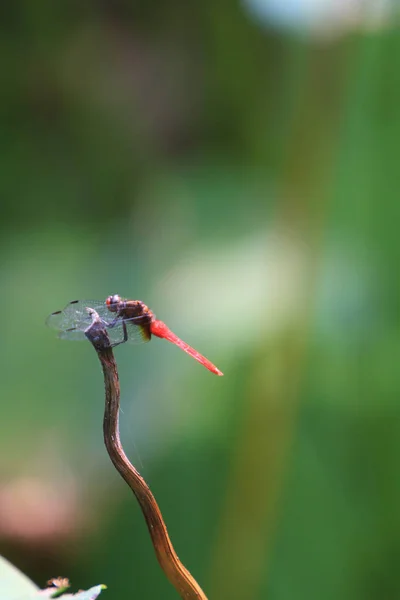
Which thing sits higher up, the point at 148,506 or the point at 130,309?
the point at 130,309

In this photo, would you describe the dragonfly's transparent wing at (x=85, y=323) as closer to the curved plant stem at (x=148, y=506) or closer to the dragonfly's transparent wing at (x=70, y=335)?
the dragonfly's transparent wing at (x=70, y=335)

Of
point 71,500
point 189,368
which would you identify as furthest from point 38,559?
point 189,368

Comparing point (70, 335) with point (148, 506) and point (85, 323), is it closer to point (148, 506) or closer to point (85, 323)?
point (85, 323)

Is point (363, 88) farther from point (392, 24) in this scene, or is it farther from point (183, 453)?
point (183, 453)

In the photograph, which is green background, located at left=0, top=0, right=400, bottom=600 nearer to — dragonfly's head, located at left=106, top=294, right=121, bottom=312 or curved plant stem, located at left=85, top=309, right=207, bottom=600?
dragonfly's head, located at left=106, top=294, right=121, bottom=312

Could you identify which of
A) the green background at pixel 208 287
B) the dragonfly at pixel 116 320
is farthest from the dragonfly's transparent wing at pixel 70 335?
the green background at pixel 208 287

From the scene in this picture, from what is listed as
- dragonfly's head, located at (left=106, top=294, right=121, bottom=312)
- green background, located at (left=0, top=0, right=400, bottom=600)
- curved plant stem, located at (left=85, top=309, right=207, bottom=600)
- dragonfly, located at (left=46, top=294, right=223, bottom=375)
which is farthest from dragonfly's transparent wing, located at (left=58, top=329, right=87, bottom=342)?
green background, located at (left=0, top=0, right=400, bottom=600)

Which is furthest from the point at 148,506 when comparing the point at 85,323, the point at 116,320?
the point at 116,320

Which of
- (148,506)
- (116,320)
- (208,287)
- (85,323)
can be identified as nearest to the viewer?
(148,506)
